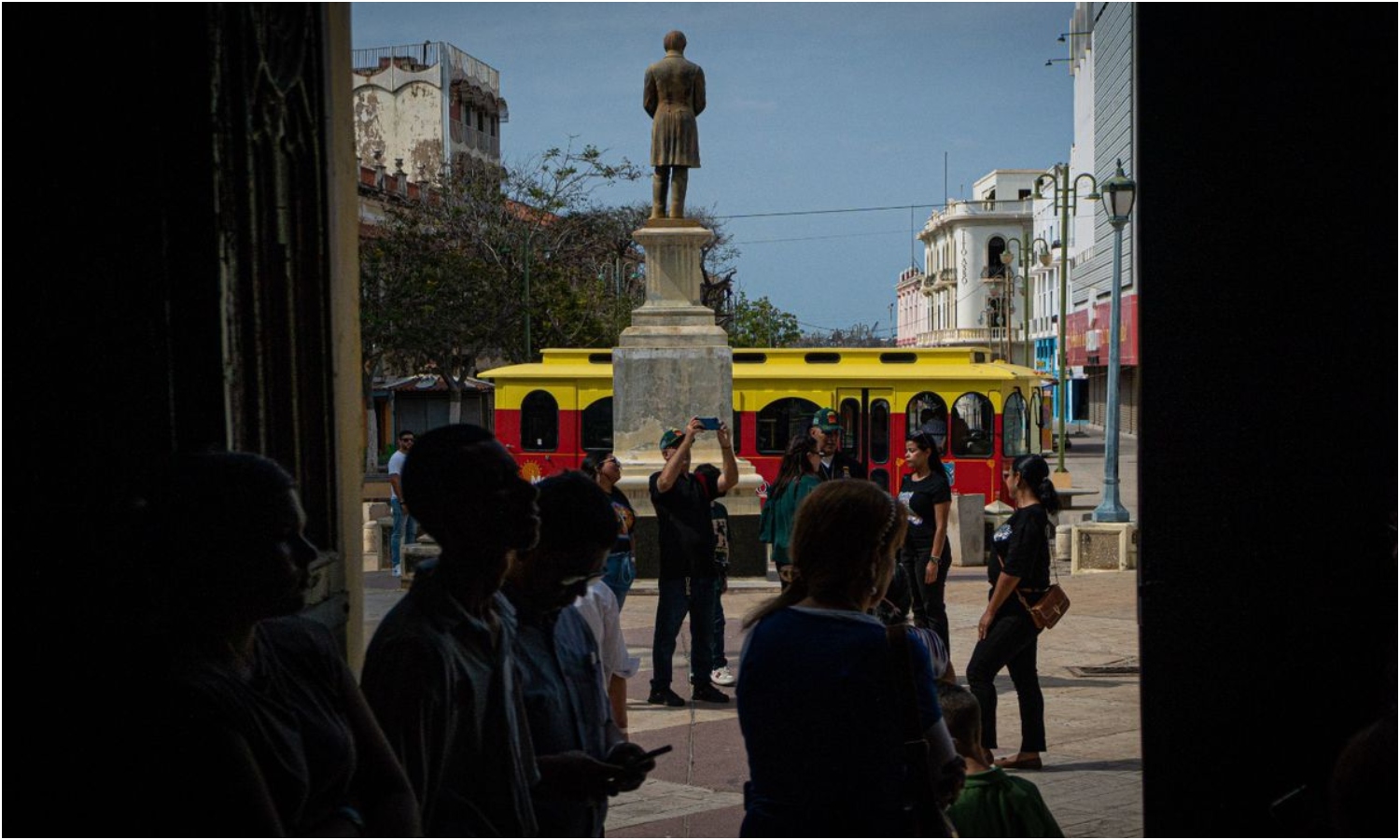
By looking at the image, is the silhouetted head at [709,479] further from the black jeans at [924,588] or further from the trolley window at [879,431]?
the trolley window at [879,431]

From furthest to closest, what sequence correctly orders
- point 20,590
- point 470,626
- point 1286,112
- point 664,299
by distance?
point 664,299 < point 1286,112 < point 470,626 < point 20,590

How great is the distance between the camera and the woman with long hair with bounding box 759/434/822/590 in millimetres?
9914

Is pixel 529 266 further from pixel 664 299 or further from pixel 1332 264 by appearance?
pixel 1332 264

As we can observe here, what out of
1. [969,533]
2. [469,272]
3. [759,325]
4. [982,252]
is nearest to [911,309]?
[982,252]

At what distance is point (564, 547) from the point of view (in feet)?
12.0

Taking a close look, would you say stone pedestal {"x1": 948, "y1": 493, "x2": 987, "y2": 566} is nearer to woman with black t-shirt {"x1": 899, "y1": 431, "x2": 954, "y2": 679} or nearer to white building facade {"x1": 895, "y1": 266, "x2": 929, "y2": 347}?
woman with black t-shirt {"x1": 899, "y1": 431, "x2": 954, "y2": 679}

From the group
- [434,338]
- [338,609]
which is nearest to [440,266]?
[434,338]

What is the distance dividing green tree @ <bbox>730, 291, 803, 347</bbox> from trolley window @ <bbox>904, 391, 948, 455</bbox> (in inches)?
1600

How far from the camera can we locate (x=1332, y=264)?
3.39 meters

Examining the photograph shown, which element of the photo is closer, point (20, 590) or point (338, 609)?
point (20, 590)

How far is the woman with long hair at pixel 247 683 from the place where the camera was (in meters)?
2.35

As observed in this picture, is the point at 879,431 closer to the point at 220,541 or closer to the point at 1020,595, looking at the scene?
the point at 1020,595

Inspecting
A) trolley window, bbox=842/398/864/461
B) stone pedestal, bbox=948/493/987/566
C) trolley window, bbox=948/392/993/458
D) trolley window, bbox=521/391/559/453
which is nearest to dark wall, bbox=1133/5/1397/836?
stone pedestal, bbox=948/493/987/566

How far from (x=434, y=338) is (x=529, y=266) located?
2.92 m
